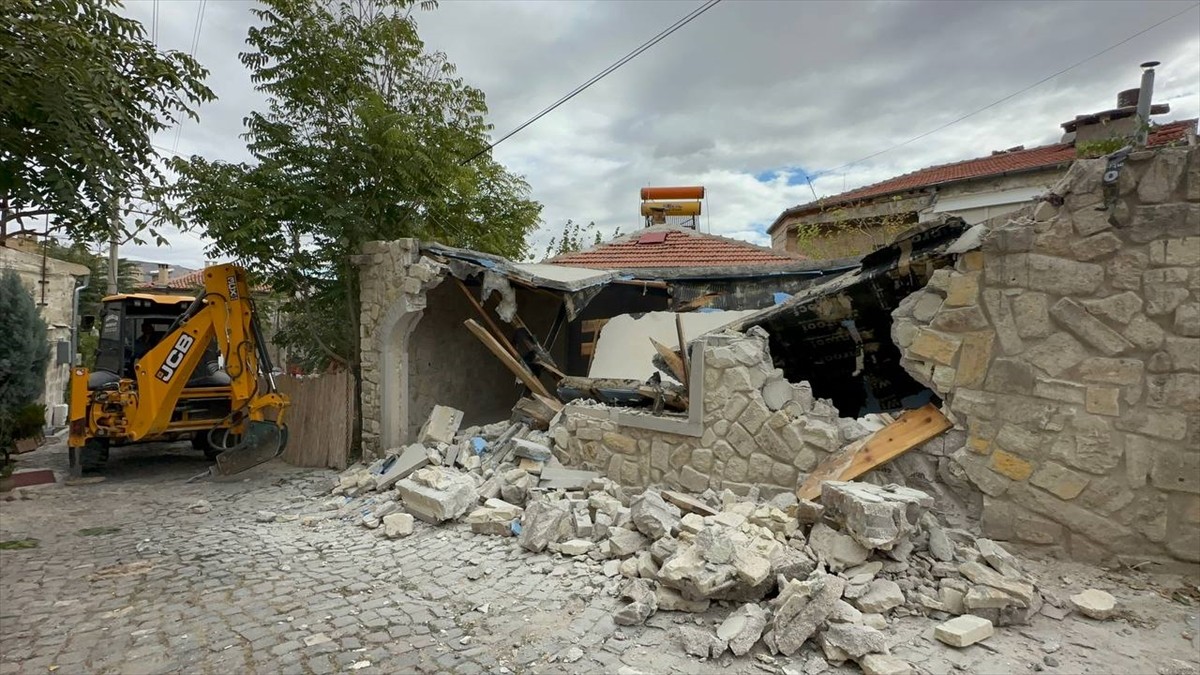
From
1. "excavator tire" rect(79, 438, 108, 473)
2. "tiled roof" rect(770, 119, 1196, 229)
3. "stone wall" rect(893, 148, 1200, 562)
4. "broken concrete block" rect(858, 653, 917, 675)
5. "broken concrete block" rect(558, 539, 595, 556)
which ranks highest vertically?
"tiled roof" rect(770, 119, 1196, 229)

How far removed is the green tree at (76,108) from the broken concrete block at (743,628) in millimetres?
4957

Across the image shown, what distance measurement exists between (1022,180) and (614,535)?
43.4ft

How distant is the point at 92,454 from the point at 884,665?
994 cm

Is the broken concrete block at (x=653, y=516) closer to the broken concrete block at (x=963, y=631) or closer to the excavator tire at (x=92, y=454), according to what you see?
the broken concrete block at (x=963, y=631)

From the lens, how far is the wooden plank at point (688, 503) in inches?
180

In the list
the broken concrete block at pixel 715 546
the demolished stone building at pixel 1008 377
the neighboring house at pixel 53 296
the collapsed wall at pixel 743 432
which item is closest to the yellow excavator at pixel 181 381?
the demolished stone building at pixel 1008 377

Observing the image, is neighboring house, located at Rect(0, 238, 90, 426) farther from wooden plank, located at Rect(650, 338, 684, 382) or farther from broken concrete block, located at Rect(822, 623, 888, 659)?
broken concrete block, located at Rect(822, 623, 888, 659)

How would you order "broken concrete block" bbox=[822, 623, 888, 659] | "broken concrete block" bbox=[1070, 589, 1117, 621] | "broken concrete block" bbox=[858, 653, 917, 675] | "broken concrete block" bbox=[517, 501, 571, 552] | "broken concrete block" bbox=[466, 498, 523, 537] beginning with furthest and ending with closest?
1. "broken concrete block" bbox=[466, 498, 523, 537]
2. "broken concrete block" bbox=[517, 501, 571, 552]
3. "broken concrete block" bbox=[1070, 589, 1117, 621]
4. "broken concrete block" bbox=[822, 623, 888, 659]
5. "broken concrete block" bbox=[858, 653, 917, 675]

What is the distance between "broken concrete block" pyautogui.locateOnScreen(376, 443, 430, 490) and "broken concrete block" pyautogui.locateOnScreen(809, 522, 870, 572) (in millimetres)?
4495

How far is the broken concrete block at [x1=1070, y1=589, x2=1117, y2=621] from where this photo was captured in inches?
127

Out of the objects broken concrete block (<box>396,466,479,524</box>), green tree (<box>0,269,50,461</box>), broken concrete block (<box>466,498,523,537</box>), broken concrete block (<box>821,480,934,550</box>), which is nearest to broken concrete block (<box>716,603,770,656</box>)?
broken concrete block (<box>821,480,934,550</box>)

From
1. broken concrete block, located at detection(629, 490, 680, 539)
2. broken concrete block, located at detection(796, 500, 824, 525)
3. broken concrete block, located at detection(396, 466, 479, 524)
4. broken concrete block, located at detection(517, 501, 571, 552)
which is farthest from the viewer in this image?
broken concrete block, located at detection(396, 466, 479, 524)

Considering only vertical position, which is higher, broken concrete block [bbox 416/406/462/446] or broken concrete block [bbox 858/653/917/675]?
broken concrete block [bbox 416/406/462/446]

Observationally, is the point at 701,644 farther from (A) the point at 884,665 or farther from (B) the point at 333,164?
(B) the point at 333,164
